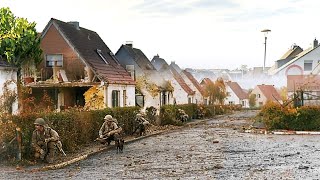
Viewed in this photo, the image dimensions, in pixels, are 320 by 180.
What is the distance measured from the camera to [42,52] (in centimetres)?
3750

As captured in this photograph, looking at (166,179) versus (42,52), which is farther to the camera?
(42,52)

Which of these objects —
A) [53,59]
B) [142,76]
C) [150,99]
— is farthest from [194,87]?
[53,59]

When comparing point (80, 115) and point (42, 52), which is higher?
point (42, 52)

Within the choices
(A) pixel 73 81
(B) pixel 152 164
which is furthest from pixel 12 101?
(A) pixel 73 81

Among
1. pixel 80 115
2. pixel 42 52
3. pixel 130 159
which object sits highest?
pixel 42 52

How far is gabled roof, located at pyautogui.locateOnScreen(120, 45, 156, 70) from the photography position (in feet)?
171

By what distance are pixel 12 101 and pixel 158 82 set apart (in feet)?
110

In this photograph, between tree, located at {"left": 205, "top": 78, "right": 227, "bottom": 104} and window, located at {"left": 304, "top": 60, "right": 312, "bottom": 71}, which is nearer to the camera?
window, located at {"left": 304, "top": 60, "right": 312, "bottom": 71}

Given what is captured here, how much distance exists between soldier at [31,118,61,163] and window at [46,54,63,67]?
21.7m

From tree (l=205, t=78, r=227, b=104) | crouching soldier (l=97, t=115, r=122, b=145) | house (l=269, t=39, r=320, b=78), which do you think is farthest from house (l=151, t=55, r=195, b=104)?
crouching soldier (l=97, t=115, r=122, b=145)

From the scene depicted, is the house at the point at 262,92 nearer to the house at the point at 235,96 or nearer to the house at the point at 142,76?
the house at the point at 235,96

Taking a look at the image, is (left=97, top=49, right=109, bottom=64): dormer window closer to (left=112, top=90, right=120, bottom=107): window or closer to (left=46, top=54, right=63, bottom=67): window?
(left=112, top=90, right=120, bottom=107): window

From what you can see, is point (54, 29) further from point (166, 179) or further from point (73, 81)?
point (166, 179)

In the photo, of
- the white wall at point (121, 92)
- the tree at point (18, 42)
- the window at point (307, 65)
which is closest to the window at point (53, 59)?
the tree at point (18, 42)
